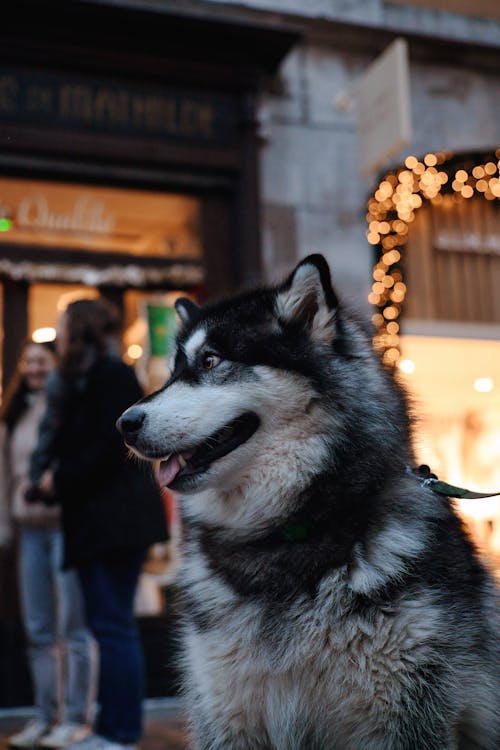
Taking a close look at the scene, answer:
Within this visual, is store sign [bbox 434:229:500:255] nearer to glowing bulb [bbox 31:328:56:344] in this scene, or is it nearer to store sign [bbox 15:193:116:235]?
store sign [bbox 15:193:116:235]

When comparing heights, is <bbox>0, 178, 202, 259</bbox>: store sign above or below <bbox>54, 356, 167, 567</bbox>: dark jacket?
above

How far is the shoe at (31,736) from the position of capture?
4.91 meters

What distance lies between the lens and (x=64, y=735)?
16.0ft

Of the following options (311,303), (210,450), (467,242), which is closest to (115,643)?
(210,450)

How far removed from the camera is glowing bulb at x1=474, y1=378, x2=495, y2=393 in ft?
29.0

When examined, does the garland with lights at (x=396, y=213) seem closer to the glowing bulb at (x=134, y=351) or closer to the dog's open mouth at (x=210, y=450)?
the glowing bulb at (x=134, y=351)

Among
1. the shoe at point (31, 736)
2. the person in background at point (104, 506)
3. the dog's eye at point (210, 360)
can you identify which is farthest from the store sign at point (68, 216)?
the dog's eye at point (210, 360)

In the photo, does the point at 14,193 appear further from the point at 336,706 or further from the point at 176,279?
the point at 336,706

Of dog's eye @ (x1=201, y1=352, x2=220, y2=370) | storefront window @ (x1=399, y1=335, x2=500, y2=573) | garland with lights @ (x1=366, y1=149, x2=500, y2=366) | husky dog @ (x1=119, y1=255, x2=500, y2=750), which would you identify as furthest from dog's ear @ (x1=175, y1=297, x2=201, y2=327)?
Result: storefront window @ (x1=399, y1=335, x2=500, y2=573)

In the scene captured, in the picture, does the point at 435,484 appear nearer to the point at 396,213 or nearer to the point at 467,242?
the point at 396,213

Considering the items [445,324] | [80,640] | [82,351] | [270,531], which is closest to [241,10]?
[445,324]

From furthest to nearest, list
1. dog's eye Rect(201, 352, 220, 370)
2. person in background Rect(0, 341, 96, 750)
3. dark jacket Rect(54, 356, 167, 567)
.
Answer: person in background Rect(0, 341, 96, 750) → dark jacket Rect(54, 356, 167, 567) → dog's eye Rect(201, 352, 220, 370)

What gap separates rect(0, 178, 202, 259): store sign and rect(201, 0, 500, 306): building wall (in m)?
0.75

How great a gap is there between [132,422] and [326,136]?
6.19 m
